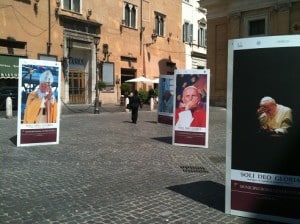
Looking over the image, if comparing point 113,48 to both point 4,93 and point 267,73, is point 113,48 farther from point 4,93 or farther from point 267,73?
point 267,73

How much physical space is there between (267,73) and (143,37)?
3756 centimetres

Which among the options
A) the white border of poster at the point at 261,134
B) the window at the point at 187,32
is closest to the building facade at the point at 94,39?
the window at the point at 187,32

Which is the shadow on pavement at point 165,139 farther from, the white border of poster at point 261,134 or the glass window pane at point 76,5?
the glass window pane at point 76,5

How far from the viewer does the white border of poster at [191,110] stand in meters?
12.1

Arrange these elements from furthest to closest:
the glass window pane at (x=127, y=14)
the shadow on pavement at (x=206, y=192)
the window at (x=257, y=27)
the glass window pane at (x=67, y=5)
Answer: the glass window pane at (x=127, y=14)
the window at (x=257, y=27)
the glass window pane at (x=67, y=5)
the shadow on pavement at (x=206, y=192)

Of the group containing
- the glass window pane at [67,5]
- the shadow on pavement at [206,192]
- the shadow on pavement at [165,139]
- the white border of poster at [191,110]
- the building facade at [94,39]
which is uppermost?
the glass window pane at [67,5]

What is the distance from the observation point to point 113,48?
38.1 m

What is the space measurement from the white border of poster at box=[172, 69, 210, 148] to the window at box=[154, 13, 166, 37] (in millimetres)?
32854

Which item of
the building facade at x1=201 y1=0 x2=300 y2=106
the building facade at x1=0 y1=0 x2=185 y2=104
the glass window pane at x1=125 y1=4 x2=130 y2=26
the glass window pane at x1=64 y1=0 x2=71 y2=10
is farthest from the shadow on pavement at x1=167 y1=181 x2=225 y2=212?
the glass window pane at x1=125 y1=4 x2=130 y2=26

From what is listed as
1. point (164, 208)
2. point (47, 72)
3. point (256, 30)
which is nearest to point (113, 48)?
point (256, 30)

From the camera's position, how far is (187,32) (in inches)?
2019

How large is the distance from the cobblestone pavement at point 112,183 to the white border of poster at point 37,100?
40 cm

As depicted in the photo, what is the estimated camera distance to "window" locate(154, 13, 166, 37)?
44938 mm

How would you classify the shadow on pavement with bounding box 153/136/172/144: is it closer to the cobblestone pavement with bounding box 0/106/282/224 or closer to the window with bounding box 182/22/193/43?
the cobblestone pavement with bounding box 0/106/282/224
